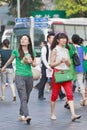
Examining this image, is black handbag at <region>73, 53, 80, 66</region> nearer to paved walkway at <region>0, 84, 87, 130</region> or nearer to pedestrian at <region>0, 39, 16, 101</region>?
paved walkway at <region>0, 84, 87, 130</region>

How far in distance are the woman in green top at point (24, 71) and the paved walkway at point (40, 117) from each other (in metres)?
0.34

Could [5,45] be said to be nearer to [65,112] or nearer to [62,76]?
[65,112]

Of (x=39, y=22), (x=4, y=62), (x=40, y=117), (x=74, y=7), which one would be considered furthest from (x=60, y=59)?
(x=74, y=7)

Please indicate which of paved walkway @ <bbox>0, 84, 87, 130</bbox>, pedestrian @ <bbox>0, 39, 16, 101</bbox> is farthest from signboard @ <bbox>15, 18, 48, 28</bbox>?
paved walkway @ <bbox>0, 84, 87, 130</bbox>

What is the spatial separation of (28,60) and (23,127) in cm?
132

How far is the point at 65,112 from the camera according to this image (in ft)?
45.6

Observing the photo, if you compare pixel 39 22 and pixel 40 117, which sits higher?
pixel 39 22

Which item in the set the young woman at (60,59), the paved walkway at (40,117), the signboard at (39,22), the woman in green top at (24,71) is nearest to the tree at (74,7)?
the signboard at (39,22)

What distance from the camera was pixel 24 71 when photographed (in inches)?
483

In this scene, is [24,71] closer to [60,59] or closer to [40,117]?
[60,59]

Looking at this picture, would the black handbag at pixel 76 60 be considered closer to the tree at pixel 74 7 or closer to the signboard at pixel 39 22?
the signboard at pixel 39 22

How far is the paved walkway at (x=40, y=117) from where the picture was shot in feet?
38.0

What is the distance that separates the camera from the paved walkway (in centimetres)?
1157

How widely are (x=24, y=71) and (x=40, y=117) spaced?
123 centimetres
